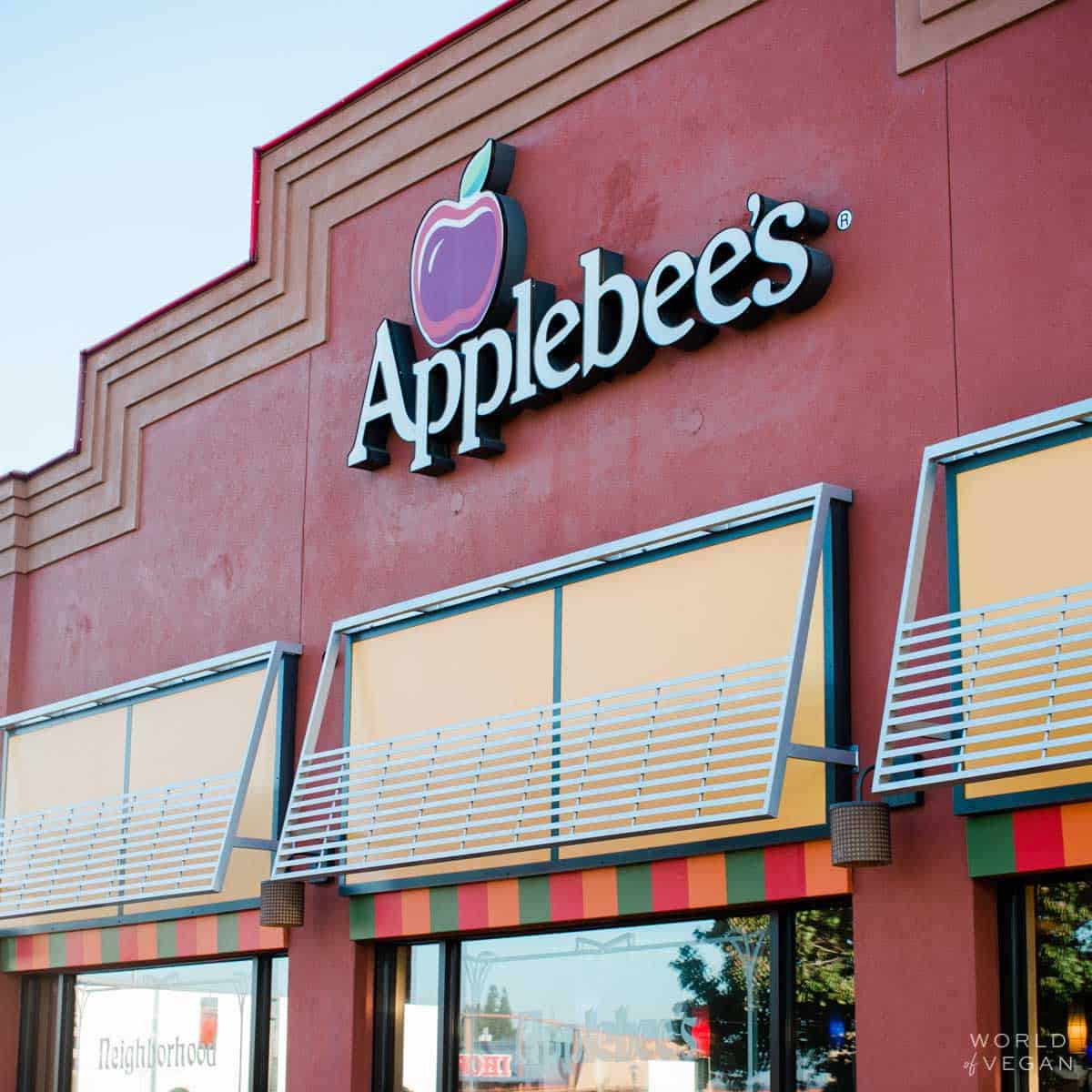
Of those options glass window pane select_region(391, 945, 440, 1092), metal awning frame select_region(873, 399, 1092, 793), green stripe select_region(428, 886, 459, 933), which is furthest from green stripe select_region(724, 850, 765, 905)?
glass window pane select_region(391, 945, 440, 1092)

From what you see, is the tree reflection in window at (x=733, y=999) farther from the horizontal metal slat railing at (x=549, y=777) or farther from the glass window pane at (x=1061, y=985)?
the glass window pane at (x=1061, y=985)

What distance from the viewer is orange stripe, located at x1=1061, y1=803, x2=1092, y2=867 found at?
26.0 feet

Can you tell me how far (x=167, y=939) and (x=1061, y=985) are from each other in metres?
7.59

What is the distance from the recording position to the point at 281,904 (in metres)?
11.9

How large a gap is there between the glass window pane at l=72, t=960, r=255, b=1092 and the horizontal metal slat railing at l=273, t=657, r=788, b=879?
1.88 m

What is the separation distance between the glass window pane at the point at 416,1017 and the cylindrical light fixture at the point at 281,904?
773 millimetres

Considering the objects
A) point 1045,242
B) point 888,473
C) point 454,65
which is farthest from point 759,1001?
point 454,65

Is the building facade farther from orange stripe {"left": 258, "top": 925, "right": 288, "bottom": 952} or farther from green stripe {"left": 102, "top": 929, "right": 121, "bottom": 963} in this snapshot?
orange stripe {"left": 258, "top": 925, "right": 288, "bottom": 952}

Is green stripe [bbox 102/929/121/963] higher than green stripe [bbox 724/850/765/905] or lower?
lower

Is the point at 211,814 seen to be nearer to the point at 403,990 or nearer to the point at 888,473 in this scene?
the point at 403,990

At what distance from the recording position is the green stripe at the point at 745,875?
30.6 feet

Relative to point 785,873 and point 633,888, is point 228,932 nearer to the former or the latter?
point 633,888

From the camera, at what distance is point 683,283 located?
10375mm

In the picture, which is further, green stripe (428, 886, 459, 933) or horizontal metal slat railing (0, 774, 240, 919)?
horizontal metal slat railing (0, 774, 240, 919)
